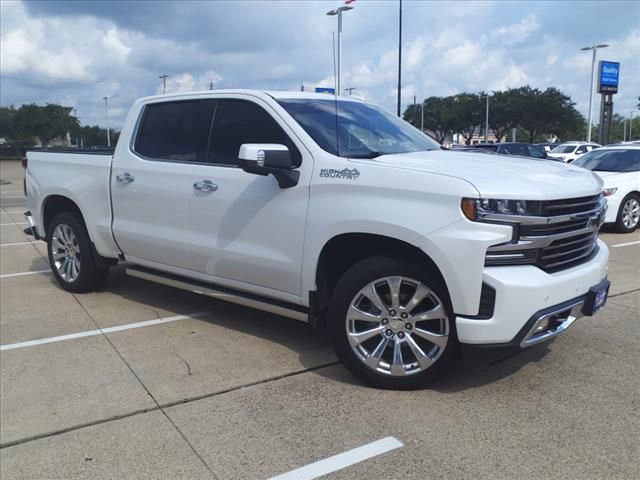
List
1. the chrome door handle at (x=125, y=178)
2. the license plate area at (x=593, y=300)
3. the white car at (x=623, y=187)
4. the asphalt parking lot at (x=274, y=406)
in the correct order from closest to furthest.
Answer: the asphalt parking lot at (x=274, y=406) < the license plate area at (x=593, y=300) < the chrome door handle at (x=125, y=178) < the white car at (x=623, y=187)

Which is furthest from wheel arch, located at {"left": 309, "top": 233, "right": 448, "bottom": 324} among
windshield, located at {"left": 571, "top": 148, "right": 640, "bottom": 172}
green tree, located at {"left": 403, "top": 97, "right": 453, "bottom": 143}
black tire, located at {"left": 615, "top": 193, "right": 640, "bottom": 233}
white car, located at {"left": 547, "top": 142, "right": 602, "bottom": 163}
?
green tree, located at {"left": 403, "top": 97, "right": 453, "bottom": 143}

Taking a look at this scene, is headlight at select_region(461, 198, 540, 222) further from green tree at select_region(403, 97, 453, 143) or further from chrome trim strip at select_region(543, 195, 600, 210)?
green tree at select_region(403, 97, 453, 143)

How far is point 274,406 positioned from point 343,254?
114 cm

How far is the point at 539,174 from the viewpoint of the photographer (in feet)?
12.3

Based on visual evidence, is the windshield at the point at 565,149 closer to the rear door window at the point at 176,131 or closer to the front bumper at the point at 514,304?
the rear door window at the point at 176,131

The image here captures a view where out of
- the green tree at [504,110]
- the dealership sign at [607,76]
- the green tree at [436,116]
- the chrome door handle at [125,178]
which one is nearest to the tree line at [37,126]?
the green tree at [436,116]

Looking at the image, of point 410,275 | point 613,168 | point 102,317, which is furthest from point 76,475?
point 613,168

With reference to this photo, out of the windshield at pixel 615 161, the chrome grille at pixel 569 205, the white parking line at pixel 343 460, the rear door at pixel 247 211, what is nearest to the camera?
the white parking line at pixel 343 460

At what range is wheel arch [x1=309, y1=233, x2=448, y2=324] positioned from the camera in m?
3.78

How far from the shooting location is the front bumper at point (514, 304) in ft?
11.0

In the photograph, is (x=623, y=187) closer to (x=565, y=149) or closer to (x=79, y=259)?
(x=79, y=259)

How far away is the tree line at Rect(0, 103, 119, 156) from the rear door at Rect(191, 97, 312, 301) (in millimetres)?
70989

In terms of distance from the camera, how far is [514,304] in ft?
11.0

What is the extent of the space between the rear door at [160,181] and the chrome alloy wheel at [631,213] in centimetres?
831
